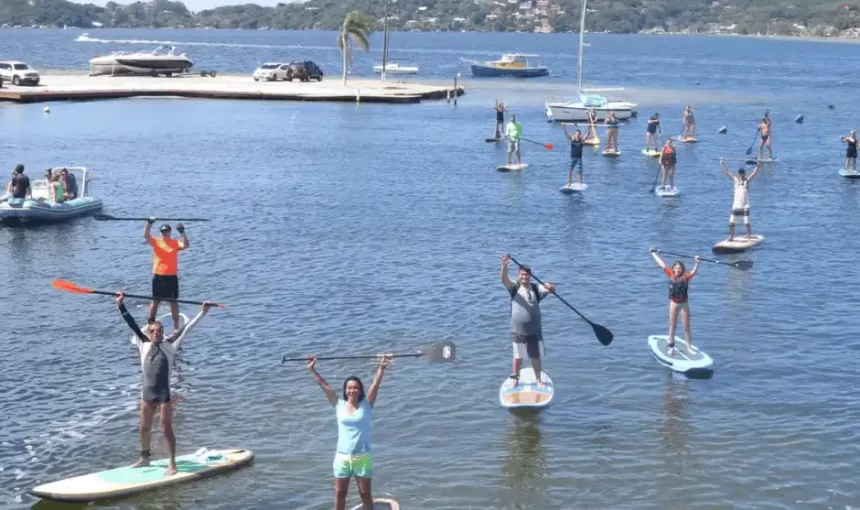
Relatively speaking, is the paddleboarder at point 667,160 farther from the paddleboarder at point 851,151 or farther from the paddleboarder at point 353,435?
the paddleboarder at point 353,435

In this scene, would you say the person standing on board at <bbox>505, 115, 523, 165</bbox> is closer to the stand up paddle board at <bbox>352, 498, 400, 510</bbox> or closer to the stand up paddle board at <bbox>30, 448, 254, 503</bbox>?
the stand up paddle board at <bbox>30, 448, 254, 503</bbox>

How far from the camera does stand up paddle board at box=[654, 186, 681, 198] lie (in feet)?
133

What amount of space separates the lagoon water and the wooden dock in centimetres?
2573

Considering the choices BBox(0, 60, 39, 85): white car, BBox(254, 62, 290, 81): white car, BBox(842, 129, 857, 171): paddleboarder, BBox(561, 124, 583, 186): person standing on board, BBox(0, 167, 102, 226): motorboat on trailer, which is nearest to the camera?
BBox(0, 167, 102, 226): motorboat on trailer

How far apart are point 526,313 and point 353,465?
5557 millimetres

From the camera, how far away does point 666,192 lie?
133ft

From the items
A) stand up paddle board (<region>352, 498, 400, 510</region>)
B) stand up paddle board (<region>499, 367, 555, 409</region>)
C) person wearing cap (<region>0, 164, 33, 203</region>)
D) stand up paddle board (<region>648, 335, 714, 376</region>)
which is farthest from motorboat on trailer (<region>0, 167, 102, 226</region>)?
stand up paddle board (<region>352, 498, 400, 510</region>)

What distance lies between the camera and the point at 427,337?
2294 centimetres

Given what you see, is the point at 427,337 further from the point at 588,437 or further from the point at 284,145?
the point at 284,145

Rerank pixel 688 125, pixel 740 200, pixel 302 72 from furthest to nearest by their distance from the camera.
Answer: pixel 302 72
pixel 688 125
pixel 740 200

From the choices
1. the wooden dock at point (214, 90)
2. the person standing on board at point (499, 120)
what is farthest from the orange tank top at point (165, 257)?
the wooden dock at point (214, 90)

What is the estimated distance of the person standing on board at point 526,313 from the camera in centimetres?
1814

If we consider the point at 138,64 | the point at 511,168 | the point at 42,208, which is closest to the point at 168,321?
the point at 42,208

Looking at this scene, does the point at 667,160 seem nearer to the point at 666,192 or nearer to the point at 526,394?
the point at 666,192
